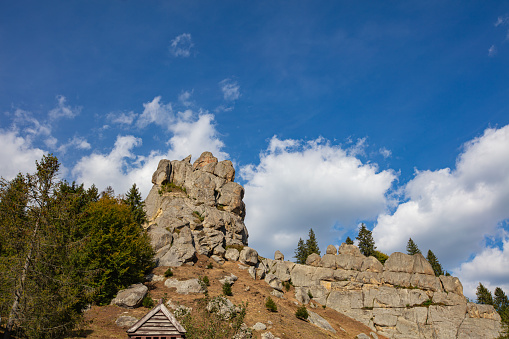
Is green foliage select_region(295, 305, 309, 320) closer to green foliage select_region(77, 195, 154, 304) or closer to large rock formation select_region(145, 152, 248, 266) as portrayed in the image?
large rock formation select_region(145, 152, 248, 266)

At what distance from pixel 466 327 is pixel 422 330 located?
22.7 ft

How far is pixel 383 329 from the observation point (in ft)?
181

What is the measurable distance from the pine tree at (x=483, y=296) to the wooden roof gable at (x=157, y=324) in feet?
262

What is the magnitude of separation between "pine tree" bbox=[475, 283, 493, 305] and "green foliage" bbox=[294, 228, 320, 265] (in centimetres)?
3642

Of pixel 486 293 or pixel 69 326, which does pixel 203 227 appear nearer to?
pixel 69 326

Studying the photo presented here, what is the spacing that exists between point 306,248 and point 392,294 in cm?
3051

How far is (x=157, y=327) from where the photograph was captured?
14.7m

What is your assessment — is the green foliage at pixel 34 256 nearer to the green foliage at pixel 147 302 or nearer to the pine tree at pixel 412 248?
the green foliage at pixel 147 302

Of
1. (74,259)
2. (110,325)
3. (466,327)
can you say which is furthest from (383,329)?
(74,259)

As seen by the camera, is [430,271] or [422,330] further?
[430,271]

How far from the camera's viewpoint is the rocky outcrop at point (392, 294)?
174ft

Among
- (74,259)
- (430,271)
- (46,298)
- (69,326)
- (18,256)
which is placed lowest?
(69,326)

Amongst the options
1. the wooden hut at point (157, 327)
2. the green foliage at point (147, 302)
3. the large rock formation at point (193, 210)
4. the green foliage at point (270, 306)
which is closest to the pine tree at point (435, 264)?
the large rock formation at point (193, 210)

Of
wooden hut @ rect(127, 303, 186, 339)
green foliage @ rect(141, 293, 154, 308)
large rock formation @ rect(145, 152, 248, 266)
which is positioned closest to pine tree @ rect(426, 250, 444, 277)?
large rock formation @ rect(145, 152, 248, 266)
